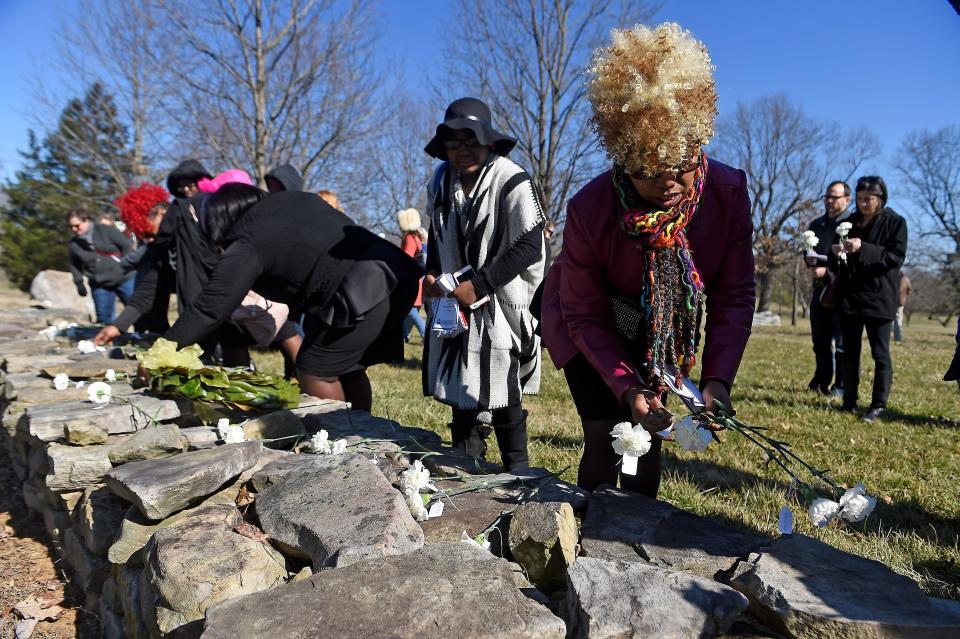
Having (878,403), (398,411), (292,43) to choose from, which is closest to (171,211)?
(398,411)

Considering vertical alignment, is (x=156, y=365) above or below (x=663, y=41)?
below

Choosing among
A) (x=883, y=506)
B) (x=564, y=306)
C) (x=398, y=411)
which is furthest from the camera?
(x=398, y=411)

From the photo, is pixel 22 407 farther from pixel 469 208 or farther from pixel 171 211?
pixel 469 208

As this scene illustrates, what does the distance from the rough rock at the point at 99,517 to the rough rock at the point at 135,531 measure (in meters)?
0.15

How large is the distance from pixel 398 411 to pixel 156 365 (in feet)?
6.31

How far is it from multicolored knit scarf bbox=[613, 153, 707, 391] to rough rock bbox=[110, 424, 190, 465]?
1.86 meters

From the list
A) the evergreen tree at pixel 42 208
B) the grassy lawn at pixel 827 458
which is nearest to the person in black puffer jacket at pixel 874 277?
the grassy lawn at pixel 827 458

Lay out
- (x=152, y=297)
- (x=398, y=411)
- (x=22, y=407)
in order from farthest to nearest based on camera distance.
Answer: (x=152, y=297), (x=398, y=411), (x=22, y=407)

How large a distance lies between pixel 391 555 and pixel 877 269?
4915 mm

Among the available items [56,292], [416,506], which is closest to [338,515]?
[416,506]

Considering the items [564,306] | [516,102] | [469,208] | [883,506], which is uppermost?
[516,102]

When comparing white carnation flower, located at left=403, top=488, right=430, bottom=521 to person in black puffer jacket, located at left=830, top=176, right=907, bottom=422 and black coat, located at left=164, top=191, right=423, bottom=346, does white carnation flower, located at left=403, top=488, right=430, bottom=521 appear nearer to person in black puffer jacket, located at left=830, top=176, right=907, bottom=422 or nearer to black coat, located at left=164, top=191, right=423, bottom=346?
black coat, located at left=164, top=191, right=423, bottom=346

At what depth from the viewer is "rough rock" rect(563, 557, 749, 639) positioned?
1.36m

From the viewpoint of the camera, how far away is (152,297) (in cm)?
552
